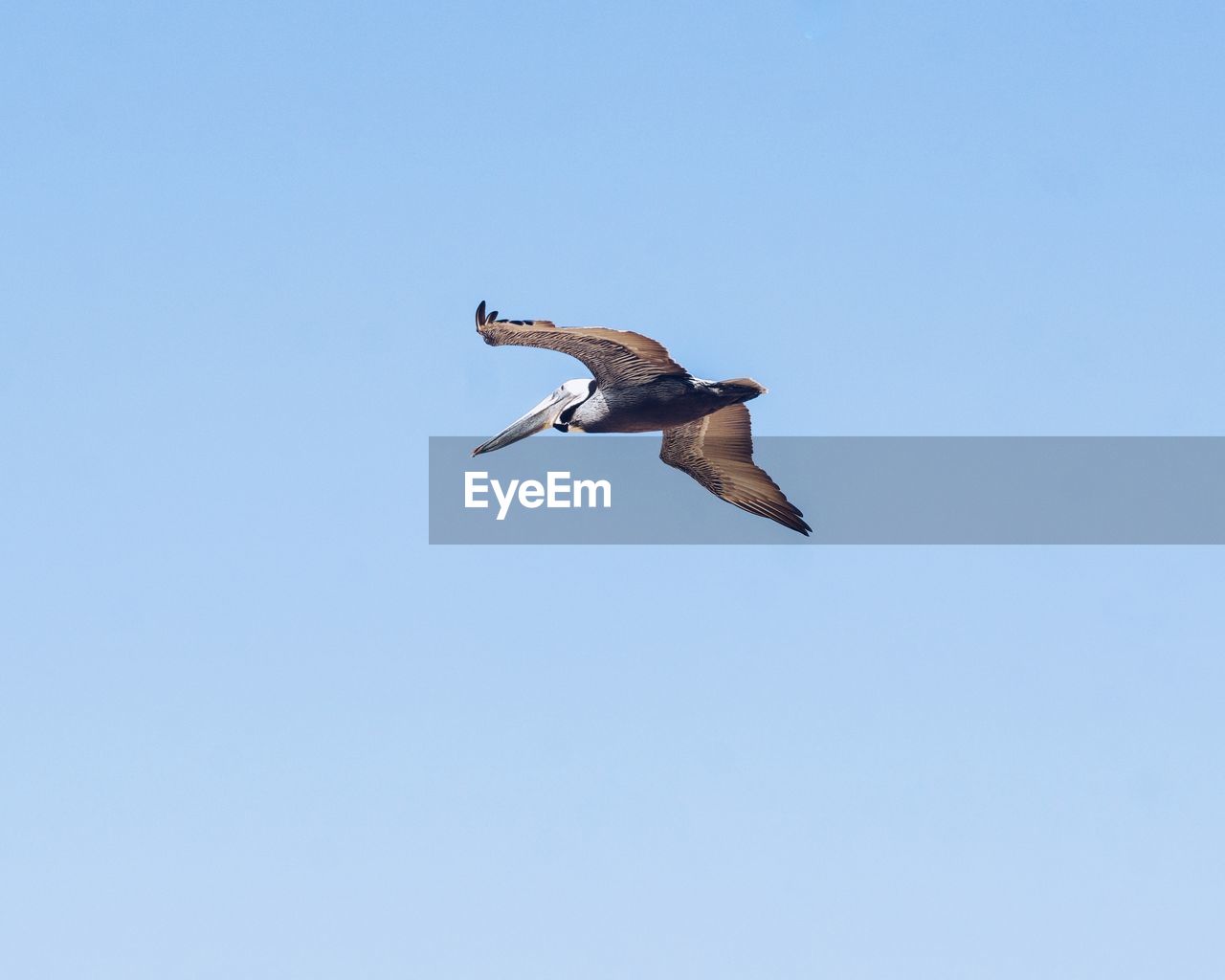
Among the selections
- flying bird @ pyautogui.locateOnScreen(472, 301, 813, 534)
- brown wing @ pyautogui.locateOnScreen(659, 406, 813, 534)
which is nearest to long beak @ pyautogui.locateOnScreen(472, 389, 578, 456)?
flying bird @ pyautogui.locateOnScreen(472, 301, 813, 534)

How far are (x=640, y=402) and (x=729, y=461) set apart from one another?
17.1 feet

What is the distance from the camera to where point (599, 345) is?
37812 millimetres

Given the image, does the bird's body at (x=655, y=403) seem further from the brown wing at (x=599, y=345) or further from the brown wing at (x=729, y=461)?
the brown wing at (x=729, y=461)

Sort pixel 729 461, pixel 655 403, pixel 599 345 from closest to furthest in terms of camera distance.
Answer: pixel 599 345
pixel 655 403
pixel 729 461

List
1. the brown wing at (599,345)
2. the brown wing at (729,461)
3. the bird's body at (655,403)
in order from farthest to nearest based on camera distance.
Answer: the brown wing at (729,461) < the bird's body at (655,403) < the brown wing at (599,345)

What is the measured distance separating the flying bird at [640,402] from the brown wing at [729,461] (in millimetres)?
21

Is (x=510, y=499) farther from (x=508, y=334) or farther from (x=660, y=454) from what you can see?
(x=508, y=334)

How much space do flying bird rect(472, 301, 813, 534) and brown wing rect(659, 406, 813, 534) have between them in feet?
0.07

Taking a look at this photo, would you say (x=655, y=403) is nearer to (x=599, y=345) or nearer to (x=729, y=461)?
(x=599, y=345)

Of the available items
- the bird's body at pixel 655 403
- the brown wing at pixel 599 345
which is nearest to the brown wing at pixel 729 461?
the bird's body at pixel 655 403

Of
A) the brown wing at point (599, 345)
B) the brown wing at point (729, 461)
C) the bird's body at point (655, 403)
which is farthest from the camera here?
the brown wing at point (729, 461)

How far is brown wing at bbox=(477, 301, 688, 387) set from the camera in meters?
37.3

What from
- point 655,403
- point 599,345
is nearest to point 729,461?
point 655,403

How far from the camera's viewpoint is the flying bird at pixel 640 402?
37.7 meters
